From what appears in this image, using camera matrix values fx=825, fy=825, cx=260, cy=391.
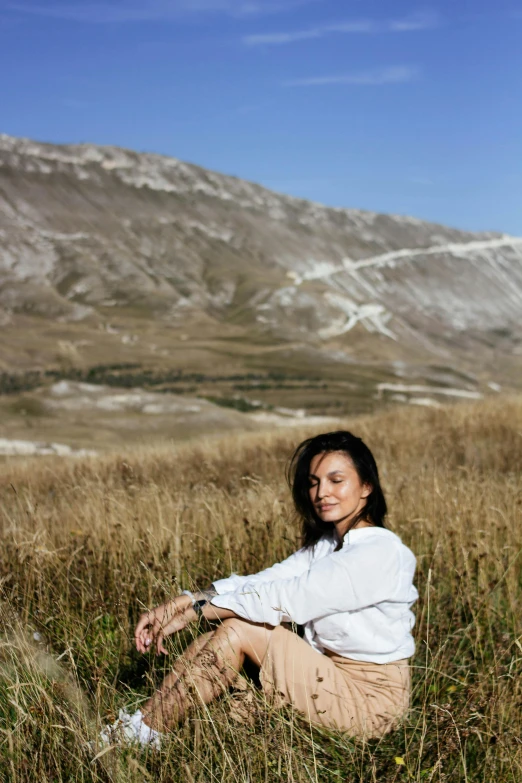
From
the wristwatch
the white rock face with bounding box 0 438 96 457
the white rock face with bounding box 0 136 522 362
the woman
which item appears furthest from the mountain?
the woman

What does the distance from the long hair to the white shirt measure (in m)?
0.26

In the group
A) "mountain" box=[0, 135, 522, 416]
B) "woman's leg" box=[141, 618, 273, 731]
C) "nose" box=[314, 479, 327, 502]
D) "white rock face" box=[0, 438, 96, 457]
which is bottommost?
"white rock face" box=[0, 438, 96, 457]

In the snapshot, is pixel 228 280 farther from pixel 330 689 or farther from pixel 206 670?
pixel 206 670

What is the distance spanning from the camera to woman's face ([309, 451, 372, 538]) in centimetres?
359

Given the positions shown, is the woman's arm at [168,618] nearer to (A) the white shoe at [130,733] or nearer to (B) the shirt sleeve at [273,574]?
(B) the shirt sleeve at [273,574]

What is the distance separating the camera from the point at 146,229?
141375 mm

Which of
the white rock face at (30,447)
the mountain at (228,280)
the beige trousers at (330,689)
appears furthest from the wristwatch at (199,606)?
the mountain at (228,280)

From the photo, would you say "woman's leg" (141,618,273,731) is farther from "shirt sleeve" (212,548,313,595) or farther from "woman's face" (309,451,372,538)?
"woman's face" (309,451,372,538)

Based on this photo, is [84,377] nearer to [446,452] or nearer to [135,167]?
[446,452]

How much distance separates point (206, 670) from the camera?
2787 millimetres

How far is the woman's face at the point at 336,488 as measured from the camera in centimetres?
359

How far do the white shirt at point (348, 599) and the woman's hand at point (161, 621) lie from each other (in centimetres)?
14

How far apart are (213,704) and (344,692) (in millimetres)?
619

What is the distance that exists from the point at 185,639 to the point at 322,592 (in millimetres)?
835
